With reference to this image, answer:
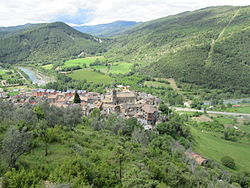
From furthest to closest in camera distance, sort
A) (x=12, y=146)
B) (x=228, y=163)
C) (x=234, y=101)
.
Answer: (x=234, y=101) < (x=228, y=163) < (x=12, y=146)

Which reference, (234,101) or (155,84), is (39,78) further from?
(234,101)

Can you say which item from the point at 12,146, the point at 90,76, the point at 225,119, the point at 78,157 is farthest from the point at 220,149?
the point at 90,76

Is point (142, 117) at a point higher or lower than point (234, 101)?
higher

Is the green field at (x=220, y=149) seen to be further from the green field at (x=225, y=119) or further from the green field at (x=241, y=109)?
the green field at (x=241, y=109)

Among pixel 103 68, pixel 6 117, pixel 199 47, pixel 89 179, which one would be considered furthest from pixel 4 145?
pixel 199 47

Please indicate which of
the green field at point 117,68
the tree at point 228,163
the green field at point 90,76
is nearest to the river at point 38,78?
the green field at point 90,76

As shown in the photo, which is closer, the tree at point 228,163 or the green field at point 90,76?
the tree at point 228,163
